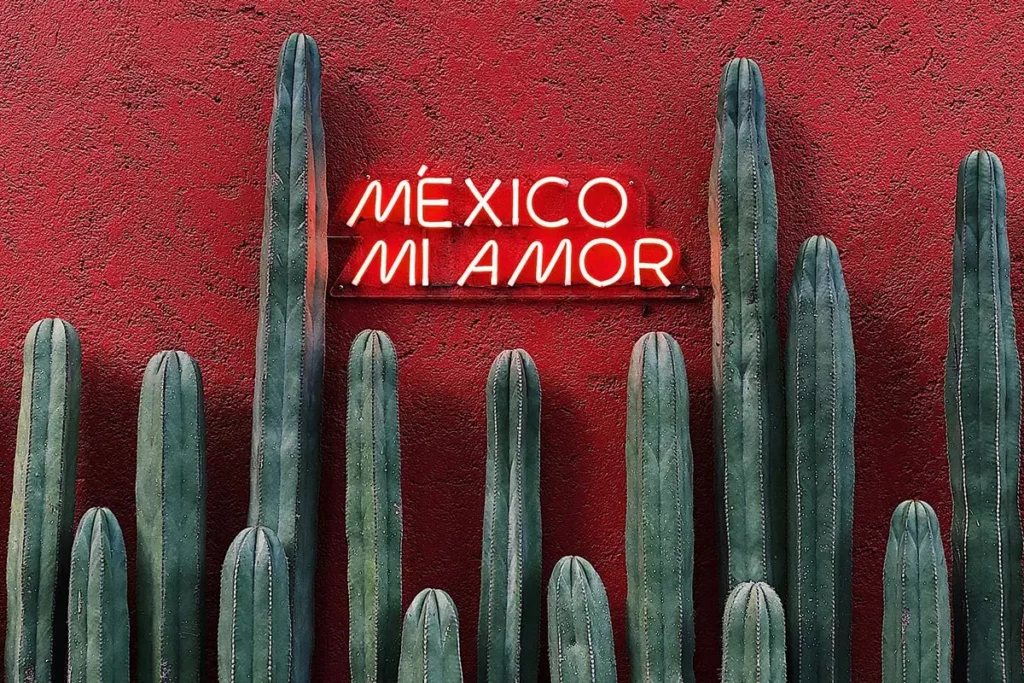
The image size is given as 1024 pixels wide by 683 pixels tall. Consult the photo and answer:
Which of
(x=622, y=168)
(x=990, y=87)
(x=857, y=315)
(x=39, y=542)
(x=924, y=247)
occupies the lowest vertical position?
(x=39, y=542)

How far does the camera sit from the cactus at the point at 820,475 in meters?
2.30

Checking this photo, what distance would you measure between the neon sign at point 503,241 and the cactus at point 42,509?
0.67 meters

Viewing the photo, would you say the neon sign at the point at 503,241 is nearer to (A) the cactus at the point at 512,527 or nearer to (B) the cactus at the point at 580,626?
(A) the cactus at the point at 512,527

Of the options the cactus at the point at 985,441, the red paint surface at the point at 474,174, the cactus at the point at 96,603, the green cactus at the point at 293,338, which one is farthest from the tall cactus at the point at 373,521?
the cactus at the point at 985,441

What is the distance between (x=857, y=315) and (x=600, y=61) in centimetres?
91

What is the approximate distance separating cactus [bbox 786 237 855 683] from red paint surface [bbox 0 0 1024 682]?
1.08ft

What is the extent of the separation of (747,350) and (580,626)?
0.71m

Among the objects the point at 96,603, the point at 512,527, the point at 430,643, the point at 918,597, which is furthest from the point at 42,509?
the point at 918,597

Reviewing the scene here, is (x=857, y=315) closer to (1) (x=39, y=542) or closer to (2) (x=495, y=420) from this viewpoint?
(2) (x=495, y=420)

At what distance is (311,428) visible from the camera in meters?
2.45

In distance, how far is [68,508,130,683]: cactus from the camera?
2213 millimetres

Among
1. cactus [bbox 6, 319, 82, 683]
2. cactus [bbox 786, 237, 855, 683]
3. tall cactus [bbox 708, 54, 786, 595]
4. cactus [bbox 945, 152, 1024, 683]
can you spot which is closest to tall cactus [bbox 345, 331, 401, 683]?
cactus [bbox 6, 319, 82, 683]

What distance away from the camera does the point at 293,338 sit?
240cm

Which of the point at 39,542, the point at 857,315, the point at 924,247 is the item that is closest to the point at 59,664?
the point at 39,542
